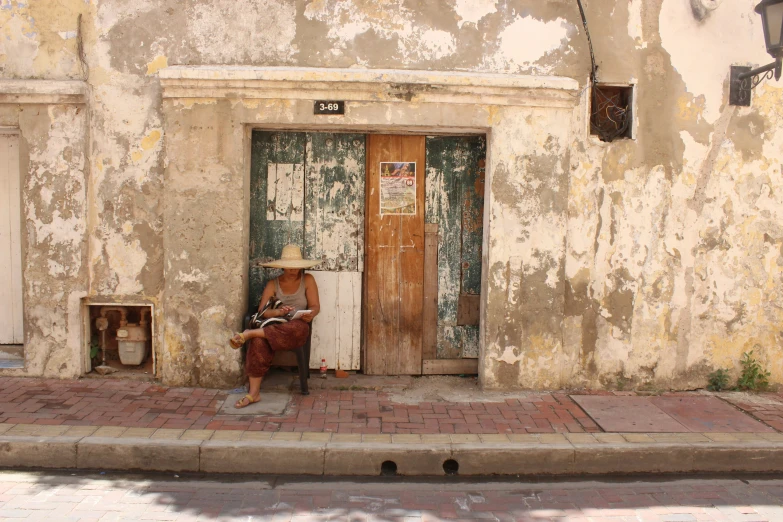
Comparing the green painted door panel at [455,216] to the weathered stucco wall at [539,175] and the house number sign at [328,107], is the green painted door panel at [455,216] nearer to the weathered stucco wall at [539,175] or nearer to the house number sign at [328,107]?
the weathered stucco wall at [539,175]

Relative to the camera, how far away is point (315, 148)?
6.58 metres

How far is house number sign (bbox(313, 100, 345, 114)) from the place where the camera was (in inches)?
239

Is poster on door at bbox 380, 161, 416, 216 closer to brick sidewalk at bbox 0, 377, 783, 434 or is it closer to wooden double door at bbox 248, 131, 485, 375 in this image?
wooden double door at bbox 248, 131, 485, 375

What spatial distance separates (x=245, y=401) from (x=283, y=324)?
763 millimetres

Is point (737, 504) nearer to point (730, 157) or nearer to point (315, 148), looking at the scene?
point (730, 157)

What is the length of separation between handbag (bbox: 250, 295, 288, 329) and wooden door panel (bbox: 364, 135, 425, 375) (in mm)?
1032

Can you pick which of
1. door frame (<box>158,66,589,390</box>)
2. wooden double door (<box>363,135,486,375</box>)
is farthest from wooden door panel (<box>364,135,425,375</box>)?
door frame (<box>158,66,589,390</box>)

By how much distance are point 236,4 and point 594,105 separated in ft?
11.9

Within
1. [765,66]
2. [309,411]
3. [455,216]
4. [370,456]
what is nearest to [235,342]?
[309,411]

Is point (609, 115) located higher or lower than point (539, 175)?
higher

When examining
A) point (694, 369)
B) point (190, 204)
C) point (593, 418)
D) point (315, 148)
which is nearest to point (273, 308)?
point (190, 204)

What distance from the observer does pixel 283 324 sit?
5.89m

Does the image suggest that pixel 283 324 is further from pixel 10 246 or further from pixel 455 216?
pixel 10 246

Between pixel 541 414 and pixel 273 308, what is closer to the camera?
pixel 541 414
